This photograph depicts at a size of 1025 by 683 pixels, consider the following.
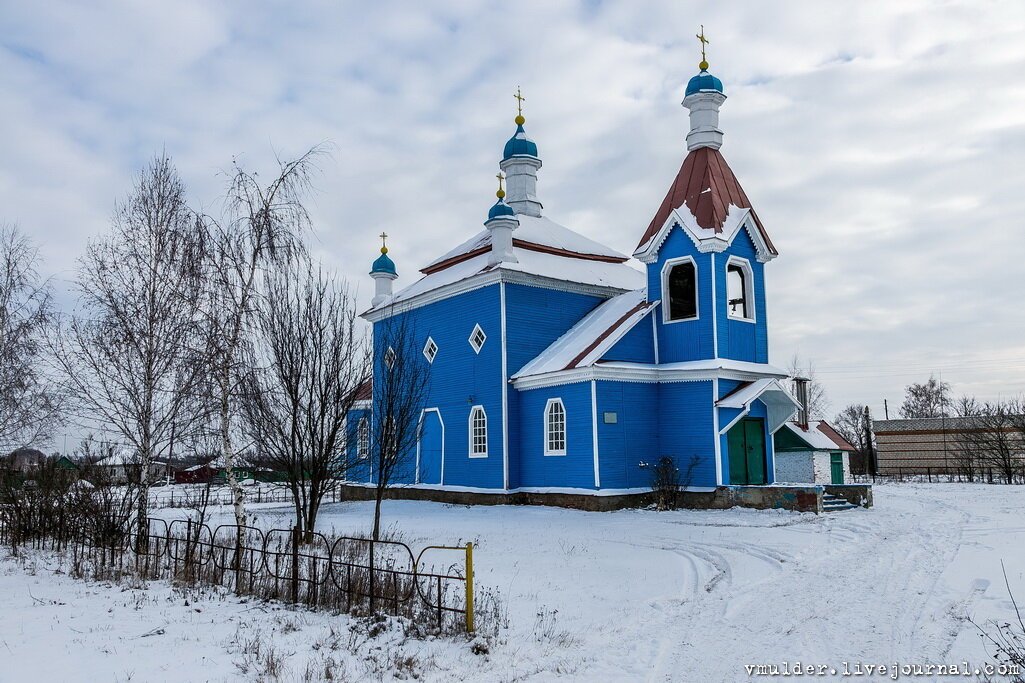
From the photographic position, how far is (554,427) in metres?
20.4

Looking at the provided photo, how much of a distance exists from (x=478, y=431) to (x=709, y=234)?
8435 mm

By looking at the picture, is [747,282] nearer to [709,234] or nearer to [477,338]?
[709,234]

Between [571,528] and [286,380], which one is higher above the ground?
[286,380]

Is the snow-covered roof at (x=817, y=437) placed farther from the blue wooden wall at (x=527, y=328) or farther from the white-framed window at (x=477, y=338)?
the white-framed window at (x=477, y=338)

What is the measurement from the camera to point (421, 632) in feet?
25.2

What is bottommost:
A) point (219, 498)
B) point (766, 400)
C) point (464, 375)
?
point (219, 498)

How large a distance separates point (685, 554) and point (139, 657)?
26.4ft

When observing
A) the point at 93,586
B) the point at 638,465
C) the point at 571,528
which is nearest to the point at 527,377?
the point at 638,465

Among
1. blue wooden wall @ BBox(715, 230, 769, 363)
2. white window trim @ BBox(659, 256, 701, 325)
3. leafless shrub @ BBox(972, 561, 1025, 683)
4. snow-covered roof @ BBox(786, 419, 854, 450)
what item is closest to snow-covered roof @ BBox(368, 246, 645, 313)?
white window trim @ BBox(659, 256, 701, 325)

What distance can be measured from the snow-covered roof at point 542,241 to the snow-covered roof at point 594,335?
268 cm

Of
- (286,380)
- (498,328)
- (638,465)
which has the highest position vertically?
(498,328)

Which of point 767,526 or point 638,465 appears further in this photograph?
point 638,465

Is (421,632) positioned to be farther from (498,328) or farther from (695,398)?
(498,328)

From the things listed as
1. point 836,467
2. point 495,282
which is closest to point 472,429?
point 495,282
